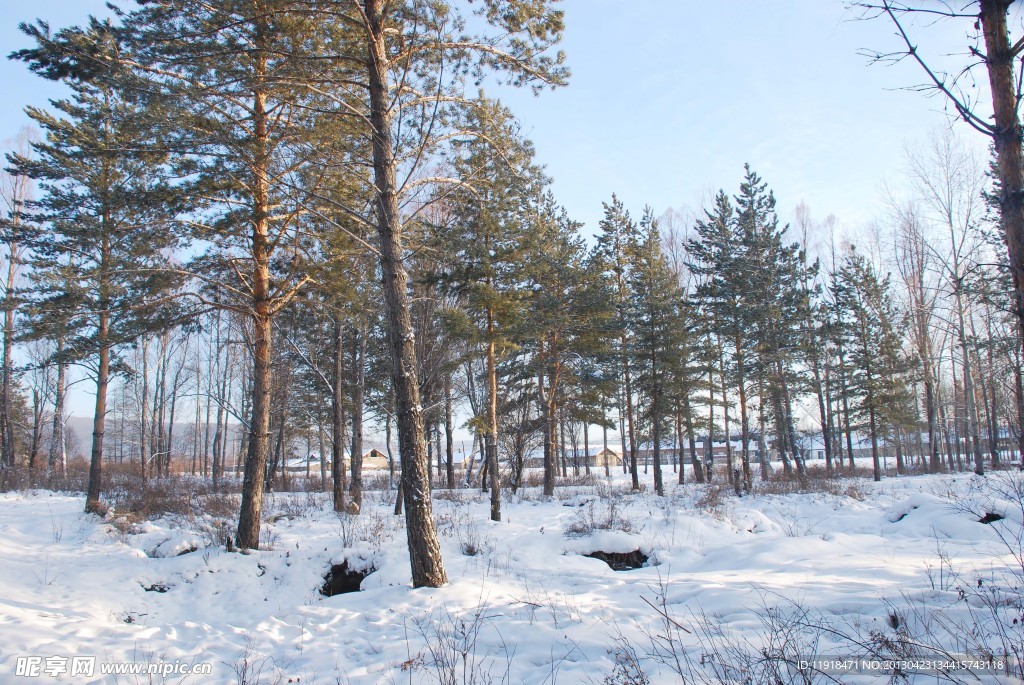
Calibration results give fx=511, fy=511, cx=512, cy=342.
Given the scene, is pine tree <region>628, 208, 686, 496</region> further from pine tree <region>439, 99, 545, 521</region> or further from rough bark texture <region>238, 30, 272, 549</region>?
rough bark texture <region>238, 30, 272, 549</region>

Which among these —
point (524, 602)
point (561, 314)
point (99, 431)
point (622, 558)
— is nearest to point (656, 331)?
point (561, 314)

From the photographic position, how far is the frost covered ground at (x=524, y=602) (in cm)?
371

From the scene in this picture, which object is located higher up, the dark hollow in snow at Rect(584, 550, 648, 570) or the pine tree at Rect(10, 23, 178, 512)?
the pine tree at Rect(10, 23, 178, 512)

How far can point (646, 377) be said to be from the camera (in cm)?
2270

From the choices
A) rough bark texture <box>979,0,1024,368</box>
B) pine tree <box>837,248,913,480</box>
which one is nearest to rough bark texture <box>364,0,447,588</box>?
rough bark texture <box>979,0,1024,368</box>

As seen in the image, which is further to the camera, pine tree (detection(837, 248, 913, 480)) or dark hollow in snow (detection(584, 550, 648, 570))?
pine tree (detection(837, 248, 913, 480))

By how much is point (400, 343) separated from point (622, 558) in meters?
5.10

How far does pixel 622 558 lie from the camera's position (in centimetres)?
831

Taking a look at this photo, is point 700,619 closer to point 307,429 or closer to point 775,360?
point 775,360

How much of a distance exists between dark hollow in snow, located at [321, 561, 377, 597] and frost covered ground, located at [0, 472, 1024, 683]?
0.13m

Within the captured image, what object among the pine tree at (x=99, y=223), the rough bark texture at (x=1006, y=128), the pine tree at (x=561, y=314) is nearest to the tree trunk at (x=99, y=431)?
the pine tree at (x=99, y=223)

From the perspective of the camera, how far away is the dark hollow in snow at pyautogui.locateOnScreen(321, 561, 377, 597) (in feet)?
24.4

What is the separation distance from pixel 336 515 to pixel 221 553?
525 centimetres

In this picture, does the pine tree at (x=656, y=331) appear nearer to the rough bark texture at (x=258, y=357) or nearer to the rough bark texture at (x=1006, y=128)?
the rough bark texture at (x=258, y=357)
